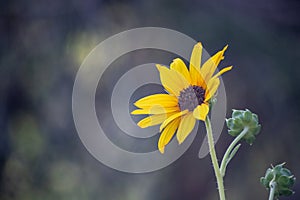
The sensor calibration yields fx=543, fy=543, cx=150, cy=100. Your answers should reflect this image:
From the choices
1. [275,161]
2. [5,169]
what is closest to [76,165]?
[5,169]

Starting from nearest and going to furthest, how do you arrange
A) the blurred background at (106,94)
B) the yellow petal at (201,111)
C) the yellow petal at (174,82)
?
the yellow petal at (201,111), the yellow petal at (174,82), the blurred background at (106,94)

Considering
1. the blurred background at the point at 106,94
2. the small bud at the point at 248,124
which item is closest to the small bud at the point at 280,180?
the small bud at the point at 248,124

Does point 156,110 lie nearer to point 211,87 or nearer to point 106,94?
point 211,87

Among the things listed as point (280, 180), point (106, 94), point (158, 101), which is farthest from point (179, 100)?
point (106, 94)

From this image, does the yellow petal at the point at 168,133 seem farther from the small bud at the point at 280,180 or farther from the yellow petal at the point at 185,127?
the small bud at the point at 280,180

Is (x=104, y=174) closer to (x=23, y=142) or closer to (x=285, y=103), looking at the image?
(x=23, y=142)
